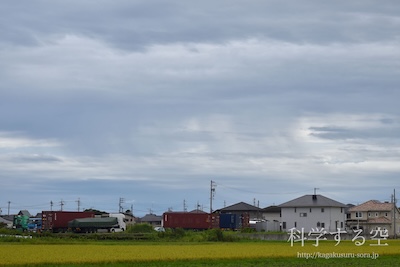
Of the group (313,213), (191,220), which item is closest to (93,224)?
(191,220)

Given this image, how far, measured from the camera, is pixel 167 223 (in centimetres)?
8581

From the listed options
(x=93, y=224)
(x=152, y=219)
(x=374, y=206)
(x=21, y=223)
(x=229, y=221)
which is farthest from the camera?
(x=152, y=219)

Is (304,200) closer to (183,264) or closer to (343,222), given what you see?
(343,222)

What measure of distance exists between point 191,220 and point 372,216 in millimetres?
33579

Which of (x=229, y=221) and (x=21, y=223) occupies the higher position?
(x=229, y=221)

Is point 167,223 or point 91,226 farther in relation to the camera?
point 167,223

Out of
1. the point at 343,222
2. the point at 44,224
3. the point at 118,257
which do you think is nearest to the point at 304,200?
the point at 343,222

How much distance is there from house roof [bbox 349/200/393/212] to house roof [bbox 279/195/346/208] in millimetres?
14545

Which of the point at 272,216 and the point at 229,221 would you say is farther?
the point at 272,216

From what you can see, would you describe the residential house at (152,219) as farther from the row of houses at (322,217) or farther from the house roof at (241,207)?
the row of houses at (322,217)

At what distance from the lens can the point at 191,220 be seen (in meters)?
84.7

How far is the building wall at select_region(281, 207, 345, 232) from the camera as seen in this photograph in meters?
89.9

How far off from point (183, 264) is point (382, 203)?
247 ft

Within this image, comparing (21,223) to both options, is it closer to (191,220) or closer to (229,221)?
(191,220)
